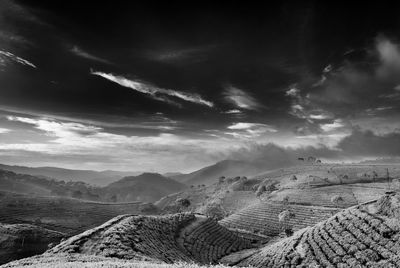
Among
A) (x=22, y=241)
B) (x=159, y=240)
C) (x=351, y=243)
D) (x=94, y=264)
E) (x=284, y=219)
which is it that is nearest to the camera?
(x=94, y=264)

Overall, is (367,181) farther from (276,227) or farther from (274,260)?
(274,260)

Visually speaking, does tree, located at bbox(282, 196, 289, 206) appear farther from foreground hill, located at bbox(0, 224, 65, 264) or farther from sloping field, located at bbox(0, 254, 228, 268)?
sloping field, located at bbox(0, 254, 228, 268)

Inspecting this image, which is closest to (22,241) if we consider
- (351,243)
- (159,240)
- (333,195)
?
(159,240)

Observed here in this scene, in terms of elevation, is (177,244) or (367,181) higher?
(367,181)

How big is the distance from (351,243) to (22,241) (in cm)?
9091

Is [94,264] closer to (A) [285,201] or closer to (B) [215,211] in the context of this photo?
(A) [285,201]

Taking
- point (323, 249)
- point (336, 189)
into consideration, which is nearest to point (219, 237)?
point (323, 249)

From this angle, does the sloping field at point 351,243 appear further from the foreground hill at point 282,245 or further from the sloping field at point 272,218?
the sloping field at point 272,218

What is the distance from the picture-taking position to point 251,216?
130250 mm

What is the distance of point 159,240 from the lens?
58.1 m

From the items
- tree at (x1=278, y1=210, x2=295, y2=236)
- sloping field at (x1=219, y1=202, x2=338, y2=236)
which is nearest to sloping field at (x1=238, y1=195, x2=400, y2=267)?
sloping field at (x1=219, y1=202, x2=338, y2=236)

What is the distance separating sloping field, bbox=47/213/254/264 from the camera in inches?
1613

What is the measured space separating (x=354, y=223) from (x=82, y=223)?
176015mm

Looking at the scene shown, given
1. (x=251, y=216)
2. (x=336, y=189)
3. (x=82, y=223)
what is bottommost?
(x=82, y=223)
